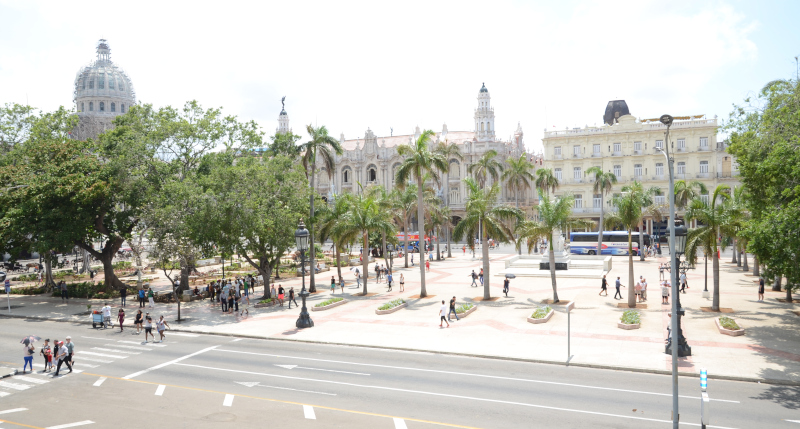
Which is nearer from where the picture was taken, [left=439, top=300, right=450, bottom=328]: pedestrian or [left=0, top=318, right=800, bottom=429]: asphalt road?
[left=0, top=318, right=800, bottom=429]: asphalt road

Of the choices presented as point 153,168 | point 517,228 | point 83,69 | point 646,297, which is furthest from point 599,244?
point 83,69

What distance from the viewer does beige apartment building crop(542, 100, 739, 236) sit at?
230 feet

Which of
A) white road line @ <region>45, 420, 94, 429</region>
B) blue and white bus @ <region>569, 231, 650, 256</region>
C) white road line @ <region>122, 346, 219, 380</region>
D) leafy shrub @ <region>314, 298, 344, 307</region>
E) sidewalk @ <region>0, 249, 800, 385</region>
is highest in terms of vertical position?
blue and white bus @ <region>569, 231, 650, 256</region>

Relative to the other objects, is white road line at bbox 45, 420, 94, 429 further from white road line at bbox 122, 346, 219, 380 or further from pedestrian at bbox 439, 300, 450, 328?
pedestrian at bbox 439, 300, 450, 328

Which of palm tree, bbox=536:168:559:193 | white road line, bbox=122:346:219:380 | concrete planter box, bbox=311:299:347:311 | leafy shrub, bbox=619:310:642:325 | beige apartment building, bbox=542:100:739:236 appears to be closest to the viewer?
white road line, bbox=122:346:219:380

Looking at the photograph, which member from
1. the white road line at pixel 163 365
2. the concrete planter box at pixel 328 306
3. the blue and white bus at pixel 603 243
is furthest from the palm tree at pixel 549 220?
the blue and white bus at pixel 603 243

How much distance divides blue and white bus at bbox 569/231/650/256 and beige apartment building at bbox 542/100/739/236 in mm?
10235

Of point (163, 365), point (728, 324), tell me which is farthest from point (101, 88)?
point (728, 324)

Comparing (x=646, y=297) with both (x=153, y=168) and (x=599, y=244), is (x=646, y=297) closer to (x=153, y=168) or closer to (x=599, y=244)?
(x=599, y=244)

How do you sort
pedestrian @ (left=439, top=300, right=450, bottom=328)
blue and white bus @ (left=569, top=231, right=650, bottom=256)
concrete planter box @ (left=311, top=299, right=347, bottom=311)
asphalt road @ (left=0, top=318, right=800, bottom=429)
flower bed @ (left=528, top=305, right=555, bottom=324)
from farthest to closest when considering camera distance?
1. blue and white bus @ (left=569, top=231, right=650, bottom=256)
2. concrete planter box @ (left=311, top=299, right=347, bottom=311)
3. flower bed @ (left=528, top=305, right=555, bottom=324)
4. pedestrian @ (left=439, top=300, right=450, bottom=328)
5. asphalt road @ (left=0, top=318, right=800, bottom=429)

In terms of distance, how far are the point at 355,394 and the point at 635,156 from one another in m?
67.7

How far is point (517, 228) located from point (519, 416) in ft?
56.2

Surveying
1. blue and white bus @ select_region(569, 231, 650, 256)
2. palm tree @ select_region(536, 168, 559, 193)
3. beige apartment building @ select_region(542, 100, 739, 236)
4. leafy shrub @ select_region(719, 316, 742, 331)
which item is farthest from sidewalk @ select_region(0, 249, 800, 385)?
beige apartment building @ select_region(542, 100, 739, 236)

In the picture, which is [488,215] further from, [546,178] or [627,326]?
[546,178]
